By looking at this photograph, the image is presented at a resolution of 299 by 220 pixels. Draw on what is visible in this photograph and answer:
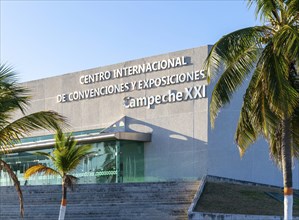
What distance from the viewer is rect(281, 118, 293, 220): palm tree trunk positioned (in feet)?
47.6

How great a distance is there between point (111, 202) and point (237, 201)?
6074 millimetres

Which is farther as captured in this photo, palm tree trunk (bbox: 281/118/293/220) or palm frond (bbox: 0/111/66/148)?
palm tree trunk (bbox: 281/118/293/220)

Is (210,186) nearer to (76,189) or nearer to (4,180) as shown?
(76,189)

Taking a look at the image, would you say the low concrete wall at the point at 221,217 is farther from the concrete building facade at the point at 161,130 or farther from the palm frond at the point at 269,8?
the palm frond at the point at 269,8

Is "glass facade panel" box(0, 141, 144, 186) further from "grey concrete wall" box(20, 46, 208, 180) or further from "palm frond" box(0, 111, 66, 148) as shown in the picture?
"palm frond" box(0, 111, 66, 148)

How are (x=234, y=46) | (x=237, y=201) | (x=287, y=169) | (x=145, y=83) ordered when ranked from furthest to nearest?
1. (x=145, y=83)
2. (x=237, y=201)
3. (x=234, y=46)
4. (x=287, y=169)

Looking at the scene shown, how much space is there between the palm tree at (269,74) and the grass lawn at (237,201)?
47.1 feet

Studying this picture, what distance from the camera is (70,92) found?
4572cm

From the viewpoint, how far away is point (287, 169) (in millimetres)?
14586

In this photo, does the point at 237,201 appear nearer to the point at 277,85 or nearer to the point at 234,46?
the point at 234,46

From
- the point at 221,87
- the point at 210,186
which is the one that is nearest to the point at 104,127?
the point at 210,186

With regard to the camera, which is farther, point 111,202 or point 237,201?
point 111,202

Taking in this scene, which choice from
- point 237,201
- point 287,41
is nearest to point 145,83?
point 237,201

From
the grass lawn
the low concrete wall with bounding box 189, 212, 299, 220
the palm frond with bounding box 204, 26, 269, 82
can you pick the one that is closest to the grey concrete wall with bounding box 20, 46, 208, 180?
the grass lawn
